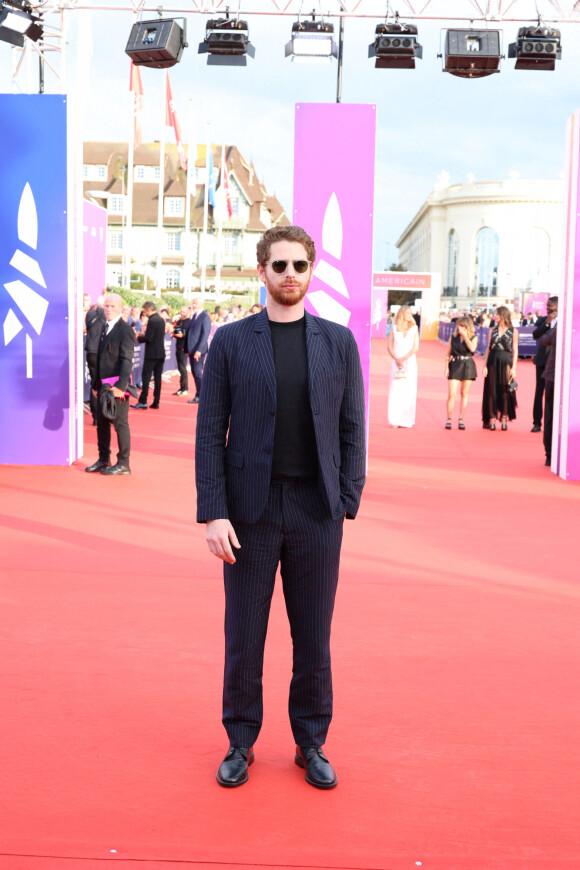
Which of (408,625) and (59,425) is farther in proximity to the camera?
(59,425)

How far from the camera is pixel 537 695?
4.24 meters

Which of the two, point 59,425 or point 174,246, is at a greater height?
point 174,246

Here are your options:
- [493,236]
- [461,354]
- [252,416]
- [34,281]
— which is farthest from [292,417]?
[493,236]

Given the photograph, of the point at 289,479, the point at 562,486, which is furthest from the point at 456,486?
the point at 289,479

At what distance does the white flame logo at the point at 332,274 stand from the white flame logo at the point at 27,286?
2.90 metres

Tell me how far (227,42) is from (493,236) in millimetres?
81519

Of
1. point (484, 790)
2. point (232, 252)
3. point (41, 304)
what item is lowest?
point (484, 790)

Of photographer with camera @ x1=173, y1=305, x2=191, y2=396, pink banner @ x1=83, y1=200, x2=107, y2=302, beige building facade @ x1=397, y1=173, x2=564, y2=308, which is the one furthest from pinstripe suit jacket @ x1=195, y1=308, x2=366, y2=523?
beige building facade @ x1=397, y1=173, x2=564, y2=308

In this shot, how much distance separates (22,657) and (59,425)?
6103 millimetres

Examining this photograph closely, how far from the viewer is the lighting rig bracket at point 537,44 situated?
13.4 meters

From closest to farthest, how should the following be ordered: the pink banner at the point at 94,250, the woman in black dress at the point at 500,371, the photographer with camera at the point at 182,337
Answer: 1. the woman in black dress at the point at 500,371
2. the pink banner at the point at 94,250
3. the photographer with camera at the point at 182,337

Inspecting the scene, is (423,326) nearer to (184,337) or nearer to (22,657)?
(184,337)

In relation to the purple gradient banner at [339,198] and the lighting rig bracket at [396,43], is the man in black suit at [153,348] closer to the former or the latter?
the lighting rig bracket at [396,43]

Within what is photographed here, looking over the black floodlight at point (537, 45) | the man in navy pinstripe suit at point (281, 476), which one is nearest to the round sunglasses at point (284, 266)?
the man in navy pinstripe suit at point (281, 476)
